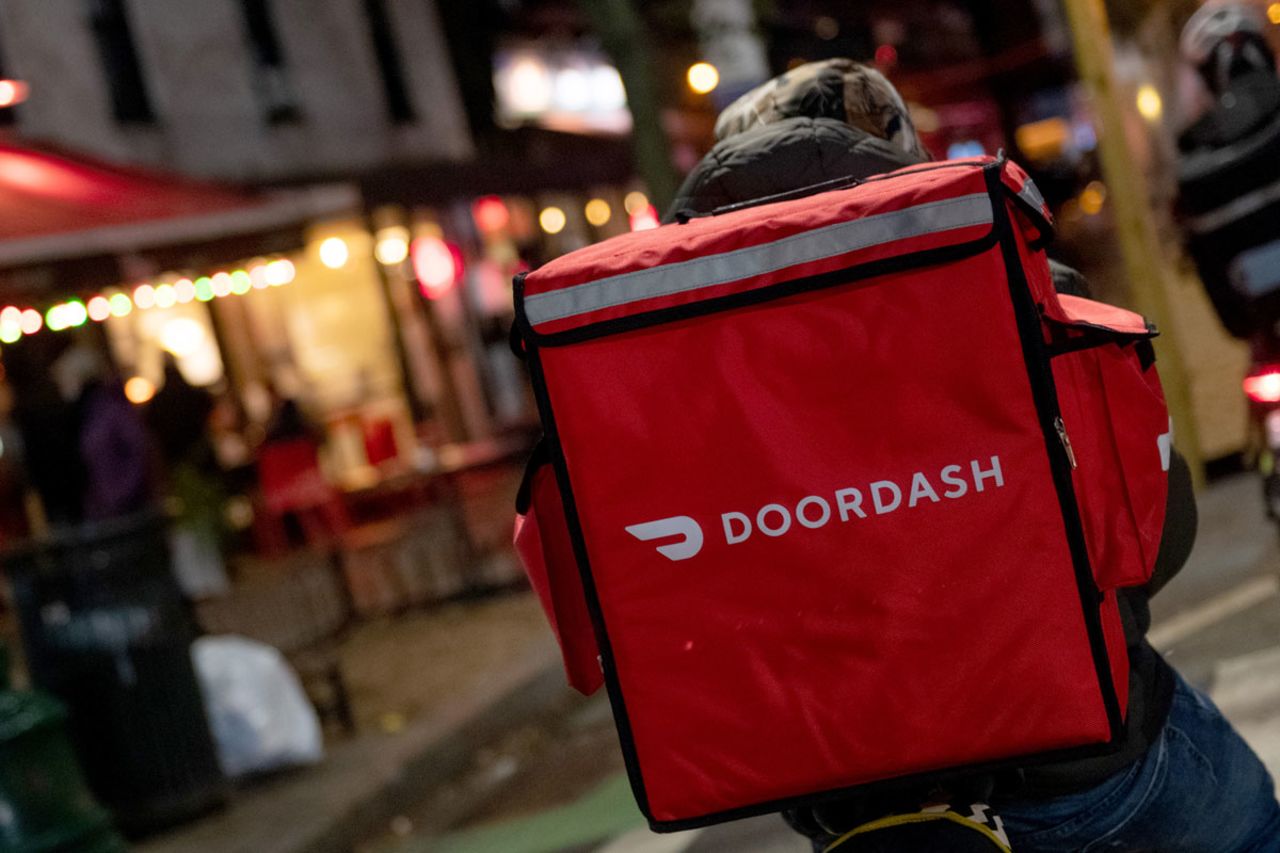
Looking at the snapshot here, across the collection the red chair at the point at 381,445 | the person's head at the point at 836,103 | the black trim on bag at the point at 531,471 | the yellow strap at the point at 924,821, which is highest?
the person's head at the point at 836,103

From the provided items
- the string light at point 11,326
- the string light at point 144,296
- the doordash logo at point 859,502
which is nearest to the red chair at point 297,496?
the string light at point 144,296

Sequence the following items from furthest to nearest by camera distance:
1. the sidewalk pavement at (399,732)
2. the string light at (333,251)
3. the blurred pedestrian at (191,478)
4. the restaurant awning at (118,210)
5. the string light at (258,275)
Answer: the string light at (333,251) < the string light at (258,275) < the blurred pedestrian at (191,478) < the restaurant awning at (118,210) < the sidewalk pavement at (399,732)

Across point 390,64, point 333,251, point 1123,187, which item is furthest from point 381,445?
point 1123,187

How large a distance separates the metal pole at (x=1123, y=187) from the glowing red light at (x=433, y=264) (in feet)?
40.2

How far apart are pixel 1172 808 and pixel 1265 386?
4.40 meters

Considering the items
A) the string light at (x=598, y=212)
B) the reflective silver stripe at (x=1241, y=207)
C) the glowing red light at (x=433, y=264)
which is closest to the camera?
the reflective silver stripe at (x=1241, y=207)

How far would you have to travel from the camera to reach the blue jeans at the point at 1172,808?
225 cm

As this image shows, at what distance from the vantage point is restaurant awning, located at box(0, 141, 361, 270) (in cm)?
1184

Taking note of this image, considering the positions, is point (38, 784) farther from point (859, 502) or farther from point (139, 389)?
point (139, 389)

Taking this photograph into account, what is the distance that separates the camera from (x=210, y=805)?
27.1ft

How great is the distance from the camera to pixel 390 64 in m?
24.3

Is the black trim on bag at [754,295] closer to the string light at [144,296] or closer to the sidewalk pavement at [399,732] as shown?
the sidewalk pavement at [399,732]

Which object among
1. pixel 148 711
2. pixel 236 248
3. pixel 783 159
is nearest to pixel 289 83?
pixel 236 248

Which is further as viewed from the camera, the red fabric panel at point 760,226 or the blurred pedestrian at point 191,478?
the blurred pedestrian at point 191,478
